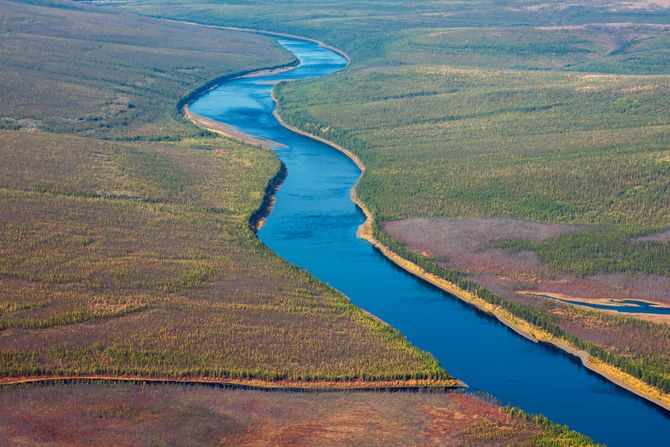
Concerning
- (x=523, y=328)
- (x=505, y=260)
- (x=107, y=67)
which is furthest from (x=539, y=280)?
(x=107, y=67)

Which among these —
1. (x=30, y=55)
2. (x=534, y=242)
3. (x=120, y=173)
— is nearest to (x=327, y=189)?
(x=120, y=173)

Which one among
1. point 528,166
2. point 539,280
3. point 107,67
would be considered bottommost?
point 107,67

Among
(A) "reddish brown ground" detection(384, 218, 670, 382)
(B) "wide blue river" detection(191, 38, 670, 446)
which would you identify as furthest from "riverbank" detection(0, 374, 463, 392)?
(A) "reddish brown ground" detection(384, 218, 670, 382)

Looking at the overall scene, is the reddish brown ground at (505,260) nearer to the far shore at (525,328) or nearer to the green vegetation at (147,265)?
the far shore at (525,328)

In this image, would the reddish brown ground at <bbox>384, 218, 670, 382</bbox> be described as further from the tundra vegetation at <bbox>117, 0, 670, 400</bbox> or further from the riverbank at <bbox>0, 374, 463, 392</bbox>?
the riverbank at <bbox>0, 374, 463, 392</bbox>

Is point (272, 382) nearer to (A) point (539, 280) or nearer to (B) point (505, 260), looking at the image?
(A) point (539, 280)

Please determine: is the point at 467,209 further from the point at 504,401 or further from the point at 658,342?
the point at 504,401

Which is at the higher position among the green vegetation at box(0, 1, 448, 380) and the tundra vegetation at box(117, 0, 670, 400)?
the tundra vegetation at box(117, 0, 670, 400)
